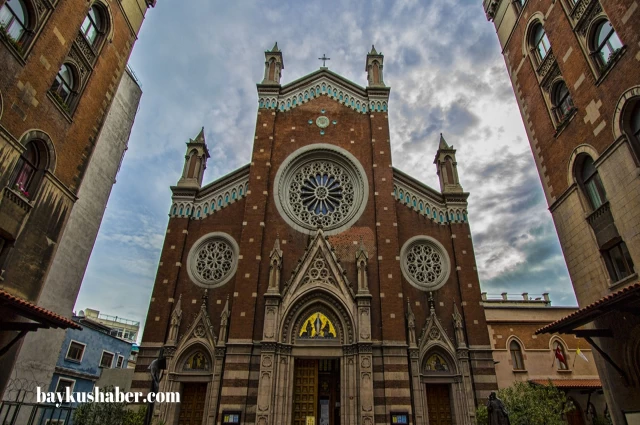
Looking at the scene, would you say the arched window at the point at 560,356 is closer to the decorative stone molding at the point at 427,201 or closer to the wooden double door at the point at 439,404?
the wooden double door at the point at 439,404

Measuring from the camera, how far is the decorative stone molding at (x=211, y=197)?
25.5 metres

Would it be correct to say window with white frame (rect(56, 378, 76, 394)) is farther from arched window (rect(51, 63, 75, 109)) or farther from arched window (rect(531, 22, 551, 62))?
arched window (rect(531, 22, 551, 62))

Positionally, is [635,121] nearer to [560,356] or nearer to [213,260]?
[560,356]

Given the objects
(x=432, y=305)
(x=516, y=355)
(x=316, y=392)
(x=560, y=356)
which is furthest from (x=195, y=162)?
(x=560, y=356)

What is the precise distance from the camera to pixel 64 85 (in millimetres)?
16078

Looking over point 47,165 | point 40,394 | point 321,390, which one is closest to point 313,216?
point 321,390

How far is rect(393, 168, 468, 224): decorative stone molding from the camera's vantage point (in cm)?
2570

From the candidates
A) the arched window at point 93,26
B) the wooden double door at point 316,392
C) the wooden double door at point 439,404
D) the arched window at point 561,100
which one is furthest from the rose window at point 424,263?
the arched window at point 93,26

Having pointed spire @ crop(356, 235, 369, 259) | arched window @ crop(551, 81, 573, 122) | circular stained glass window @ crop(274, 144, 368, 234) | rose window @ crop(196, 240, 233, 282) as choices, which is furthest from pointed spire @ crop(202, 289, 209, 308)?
arched window @ crop(551, 81, 573, 122)

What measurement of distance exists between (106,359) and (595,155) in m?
36.9

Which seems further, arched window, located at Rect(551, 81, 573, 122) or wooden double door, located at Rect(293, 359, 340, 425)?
wooden double door, located at Rect(293, 359, 340, 425)

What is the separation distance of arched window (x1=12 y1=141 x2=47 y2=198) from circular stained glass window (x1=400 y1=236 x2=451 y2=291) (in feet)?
63.7

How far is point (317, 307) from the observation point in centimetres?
2222

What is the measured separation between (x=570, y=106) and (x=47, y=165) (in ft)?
73.3
